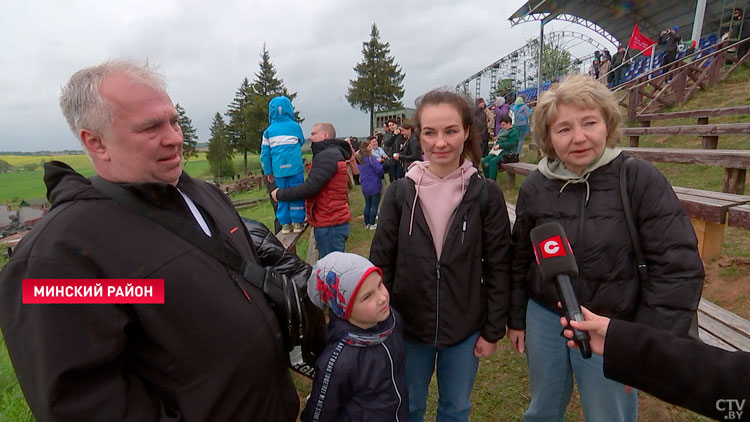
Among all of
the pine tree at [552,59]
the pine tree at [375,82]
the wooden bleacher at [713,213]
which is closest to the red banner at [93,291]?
the wooden bleacher at [713,213]

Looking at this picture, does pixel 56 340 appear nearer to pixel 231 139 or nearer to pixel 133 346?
pixel 133 346

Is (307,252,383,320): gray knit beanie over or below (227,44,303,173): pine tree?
below

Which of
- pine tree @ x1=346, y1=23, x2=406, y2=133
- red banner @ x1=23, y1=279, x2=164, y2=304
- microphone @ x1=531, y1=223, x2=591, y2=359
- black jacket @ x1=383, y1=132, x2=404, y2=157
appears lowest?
microphone @ x1=531, y1=223, x2=591, y2=359

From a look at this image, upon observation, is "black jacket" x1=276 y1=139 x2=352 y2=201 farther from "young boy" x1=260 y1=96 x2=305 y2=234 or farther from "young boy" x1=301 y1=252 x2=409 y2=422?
"young boy" x1=301 y1=252 x2=409 y2=422

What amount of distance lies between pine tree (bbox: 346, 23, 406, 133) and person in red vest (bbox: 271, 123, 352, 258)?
4405cm

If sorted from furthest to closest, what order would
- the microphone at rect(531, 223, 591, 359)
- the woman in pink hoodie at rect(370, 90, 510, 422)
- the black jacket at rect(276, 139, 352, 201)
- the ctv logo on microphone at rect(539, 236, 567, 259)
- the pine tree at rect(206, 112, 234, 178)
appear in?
the pine tree at rect(206, 112, 234, 178) → the black jacket at rect(276, 139, 352, 201) → the woman in pink hoodie at rect(370, 90, 510, 422) → the ctv logo on microphone at rect(539, 236, 567, 259) → the microphone at rect(531, 223, 591, 359)

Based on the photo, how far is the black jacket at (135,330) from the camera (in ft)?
3.28

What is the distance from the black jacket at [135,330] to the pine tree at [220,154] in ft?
156

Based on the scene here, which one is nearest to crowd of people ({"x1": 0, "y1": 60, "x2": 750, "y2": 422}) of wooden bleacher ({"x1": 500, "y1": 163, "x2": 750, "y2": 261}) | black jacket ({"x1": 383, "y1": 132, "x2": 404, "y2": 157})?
wooden bleacher ({"x1": 500, "y1": 163, "x2": 750, "y2": 261})

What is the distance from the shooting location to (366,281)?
5.68 ft

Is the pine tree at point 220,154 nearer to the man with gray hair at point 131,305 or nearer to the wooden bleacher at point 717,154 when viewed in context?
the wooden bleacher at point 717,154

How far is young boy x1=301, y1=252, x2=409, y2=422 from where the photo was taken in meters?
1.66

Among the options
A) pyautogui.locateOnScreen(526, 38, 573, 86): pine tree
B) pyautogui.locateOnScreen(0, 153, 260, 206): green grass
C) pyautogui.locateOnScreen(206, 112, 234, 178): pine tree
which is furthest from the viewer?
pyautogui.locateOnScreen(206, 112, 234, 178): pine tree

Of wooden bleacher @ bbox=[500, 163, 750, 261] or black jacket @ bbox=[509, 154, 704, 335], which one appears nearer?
black jacket @ bbox=[509, 154, 704, 335]
